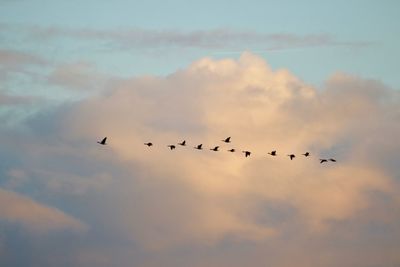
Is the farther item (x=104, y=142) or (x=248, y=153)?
(x=248, y=153)

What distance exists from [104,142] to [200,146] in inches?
854

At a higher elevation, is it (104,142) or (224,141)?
(224,141)

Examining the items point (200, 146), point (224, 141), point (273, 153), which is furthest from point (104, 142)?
point (273, 153)

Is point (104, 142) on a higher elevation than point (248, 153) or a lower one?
lower

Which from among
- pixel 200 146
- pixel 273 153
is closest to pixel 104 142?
pixel 200 146

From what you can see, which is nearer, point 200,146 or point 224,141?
point 200,146

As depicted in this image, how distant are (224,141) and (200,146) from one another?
9374 millimetres

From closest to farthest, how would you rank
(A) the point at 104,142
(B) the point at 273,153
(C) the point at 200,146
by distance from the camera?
(A) the point at 104,142, (C) the point at 200,146, (B) the point at 273,153

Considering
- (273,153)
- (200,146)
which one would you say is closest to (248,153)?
(273,153)

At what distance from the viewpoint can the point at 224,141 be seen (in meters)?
99.1

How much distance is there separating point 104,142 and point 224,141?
30.2 meters

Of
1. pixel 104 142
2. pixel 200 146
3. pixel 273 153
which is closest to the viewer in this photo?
pixel 104 142

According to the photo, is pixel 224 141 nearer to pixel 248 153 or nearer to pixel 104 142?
pixel 248 153

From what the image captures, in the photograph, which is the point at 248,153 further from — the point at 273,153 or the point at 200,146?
the point at 200,146
